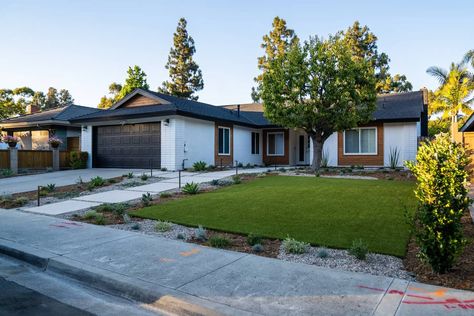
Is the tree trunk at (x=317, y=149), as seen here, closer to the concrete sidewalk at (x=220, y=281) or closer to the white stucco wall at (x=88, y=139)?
the concrete sidewalk at (x=220, y=281)

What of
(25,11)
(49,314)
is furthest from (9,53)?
(49,314)

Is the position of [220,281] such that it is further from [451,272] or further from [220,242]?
[451,272]

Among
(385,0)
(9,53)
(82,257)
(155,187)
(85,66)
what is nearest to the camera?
(82,257)

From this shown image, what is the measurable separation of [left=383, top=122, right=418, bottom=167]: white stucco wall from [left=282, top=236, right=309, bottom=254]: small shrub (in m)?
15.9

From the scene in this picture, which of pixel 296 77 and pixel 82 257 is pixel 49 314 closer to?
pixel 82 257

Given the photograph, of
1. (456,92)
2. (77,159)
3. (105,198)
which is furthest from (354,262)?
(456,92)

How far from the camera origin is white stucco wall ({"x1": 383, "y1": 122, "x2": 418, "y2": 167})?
19234 millimetres

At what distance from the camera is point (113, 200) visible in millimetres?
10711

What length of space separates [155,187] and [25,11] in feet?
26.6

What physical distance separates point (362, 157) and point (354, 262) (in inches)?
656

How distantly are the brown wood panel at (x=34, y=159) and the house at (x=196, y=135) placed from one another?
7.01 ft

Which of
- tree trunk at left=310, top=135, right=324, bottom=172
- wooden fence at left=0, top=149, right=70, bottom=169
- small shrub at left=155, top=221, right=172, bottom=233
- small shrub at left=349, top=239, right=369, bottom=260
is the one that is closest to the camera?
small shrub at left=349, top=239, right=369, bottom=260

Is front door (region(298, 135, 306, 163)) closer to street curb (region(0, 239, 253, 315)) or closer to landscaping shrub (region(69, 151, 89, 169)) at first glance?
landscaping shrub (region(69, 151, 89, 169))

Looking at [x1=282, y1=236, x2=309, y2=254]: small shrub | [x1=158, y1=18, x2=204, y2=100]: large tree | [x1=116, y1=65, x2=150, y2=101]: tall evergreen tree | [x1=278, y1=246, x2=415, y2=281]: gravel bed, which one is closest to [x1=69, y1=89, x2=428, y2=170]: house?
[x1=282, y1=236, x2=309, y2=254]: small shrub
